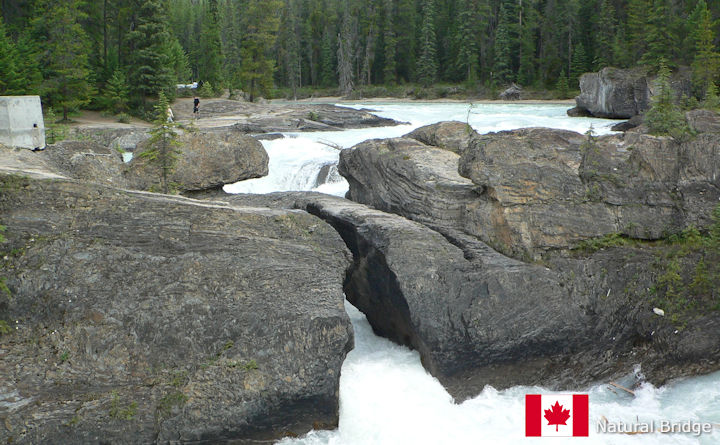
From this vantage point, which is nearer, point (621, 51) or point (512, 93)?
point (621, 51)

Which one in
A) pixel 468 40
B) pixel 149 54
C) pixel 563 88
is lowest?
pixel 563 88

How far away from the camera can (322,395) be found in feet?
27.5

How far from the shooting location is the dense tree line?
31.7 metres

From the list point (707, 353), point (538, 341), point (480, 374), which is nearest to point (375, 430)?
point (480, 374)

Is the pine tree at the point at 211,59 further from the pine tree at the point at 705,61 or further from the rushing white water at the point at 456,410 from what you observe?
Answer: the rushing white water at the point at 456,410

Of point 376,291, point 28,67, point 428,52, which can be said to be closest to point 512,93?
point 428,52

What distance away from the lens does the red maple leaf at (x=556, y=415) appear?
8.99 metres

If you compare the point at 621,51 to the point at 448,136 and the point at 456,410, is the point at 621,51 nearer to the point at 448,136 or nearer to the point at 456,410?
the point at 448,136

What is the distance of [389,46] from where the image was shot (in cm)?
7762

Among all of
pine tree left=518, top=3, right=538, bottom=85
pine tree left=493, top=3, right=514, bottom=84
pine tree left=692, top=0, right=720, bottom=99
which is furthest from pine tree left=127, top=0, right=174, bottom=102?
pine tree left=518, top=3, right=538, bottom=85

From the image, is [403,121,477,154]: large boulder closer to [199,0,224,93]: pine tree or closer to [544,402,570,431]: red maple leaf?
[544,402,570,431]: red maple leaf

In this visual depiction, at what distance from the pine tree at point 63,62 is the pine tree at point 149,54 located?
3.53 m

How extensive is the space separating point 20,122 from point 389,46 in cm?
6763

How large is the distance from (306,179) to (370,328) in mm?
8083
